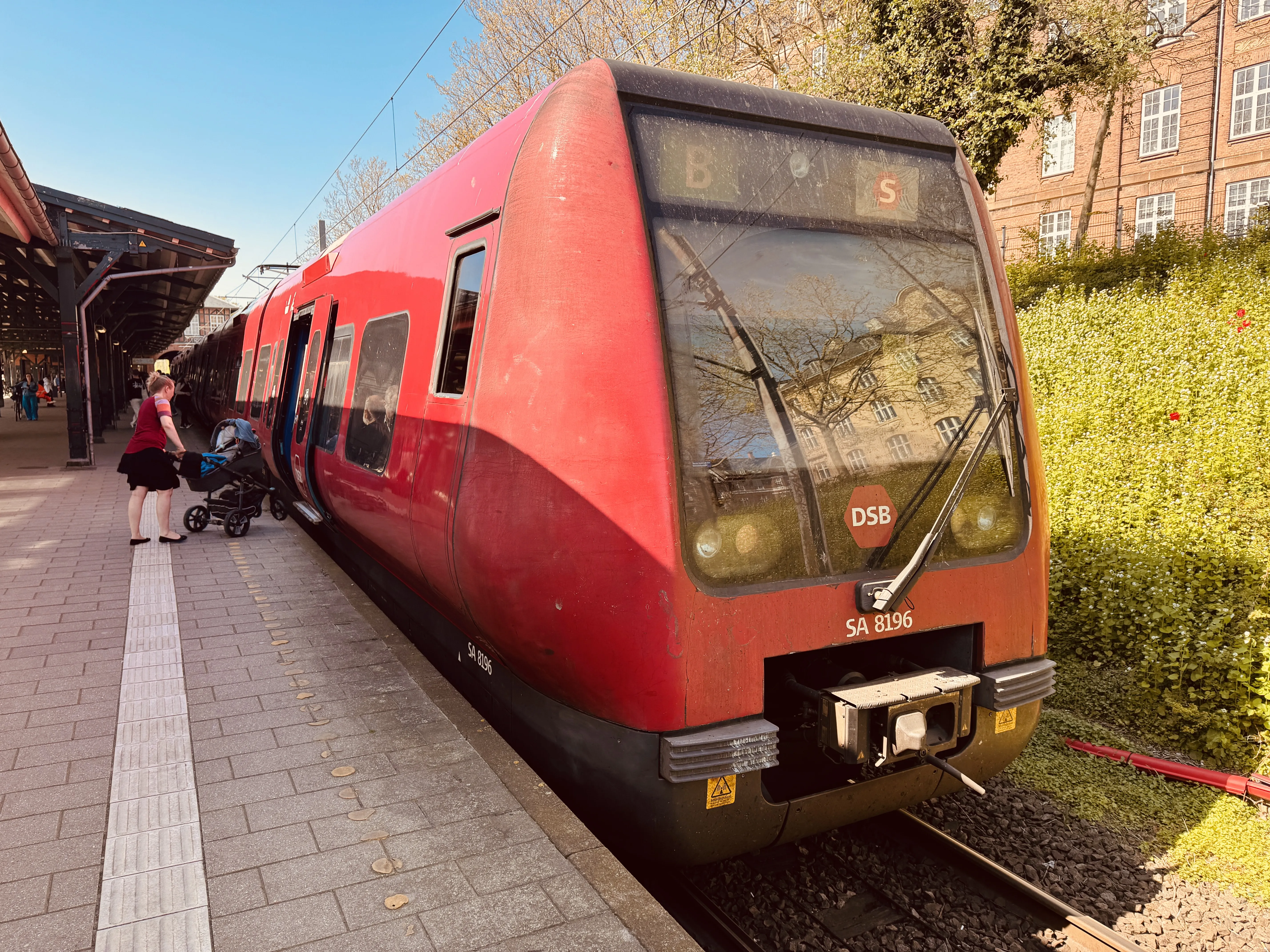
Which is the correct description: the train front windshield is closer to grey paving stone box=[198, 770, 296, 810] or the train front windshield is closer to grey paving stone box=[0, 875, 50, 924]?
grey paving stone box=[198, 770, 296, 810]

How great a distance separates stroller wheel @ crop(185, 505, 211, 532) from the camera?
922 cm

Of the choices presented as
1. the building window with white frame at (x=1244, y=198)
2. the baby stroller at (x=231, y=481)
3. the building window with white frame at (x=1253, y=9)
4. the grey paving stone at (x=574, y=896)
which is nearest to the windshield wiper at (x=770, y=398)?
the grey paving stone at (x=574, y=896)

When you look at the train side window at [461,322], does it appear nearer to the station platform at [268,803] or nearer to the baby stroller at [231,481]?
the station platform at [268,803]

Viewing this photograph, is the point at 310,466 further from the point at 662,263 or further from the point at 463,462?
the point at 662,263

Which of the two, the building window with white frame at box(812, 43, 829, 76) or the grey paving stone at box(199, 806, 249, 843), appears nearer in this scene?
the grey paving stone at box(199, 806, 249, 843)

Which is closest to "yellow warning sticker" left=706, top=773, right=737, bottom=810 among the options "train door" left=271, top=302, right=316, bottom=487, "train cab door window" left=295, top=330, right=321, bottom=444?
"train cab door window" left=295, top=330, right=321, bottom=444

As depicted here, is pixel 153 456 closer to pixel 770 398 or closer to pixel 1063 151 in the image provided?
pixel 770 398

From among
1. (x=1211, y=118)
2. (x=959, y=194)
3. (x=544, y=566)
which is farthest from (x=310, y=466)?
(x=1211, y=118)

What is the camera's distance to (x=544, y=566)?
10.00 feet

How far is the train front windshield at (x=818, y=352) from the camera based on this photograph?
303 cm

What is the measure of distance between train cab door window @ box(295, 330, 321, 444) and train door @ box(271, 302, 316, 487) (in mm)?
368

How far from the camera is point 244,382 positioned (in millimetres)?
12195

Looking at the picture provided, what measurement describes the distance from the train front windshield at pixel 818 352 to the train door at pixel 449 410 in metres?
0.96

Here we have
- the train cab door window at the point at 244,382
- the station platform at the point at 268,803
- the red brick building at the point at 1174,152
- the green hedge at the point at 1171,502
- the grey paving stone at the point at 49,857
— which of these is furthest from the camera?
the red brick building at the point at 1174,152
